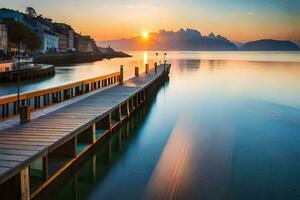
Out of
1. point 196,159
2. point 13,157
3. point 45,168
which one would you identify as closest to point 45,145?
point 45,168

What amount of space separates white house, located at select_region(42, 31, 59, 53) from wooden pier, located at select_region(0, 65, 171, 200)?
97.6 metres

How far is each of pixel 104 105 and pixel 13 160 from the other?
8.49 metres

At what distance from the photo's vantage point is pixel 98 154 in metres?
14.0

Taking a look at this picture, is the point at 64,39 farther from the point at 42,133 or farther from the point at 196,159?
the point at 42,133

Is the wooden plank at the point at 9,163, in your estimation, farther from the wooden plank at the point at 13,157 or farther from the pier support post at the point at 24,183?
the pier support post at the point at 24,183

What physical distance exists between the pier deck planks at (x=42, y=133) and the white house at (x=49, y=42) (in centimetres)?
9790

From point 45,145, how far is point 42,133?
1.38m

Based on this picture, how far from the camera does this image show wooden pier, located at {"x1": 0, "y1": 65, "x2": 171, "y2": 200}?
7.79 metres

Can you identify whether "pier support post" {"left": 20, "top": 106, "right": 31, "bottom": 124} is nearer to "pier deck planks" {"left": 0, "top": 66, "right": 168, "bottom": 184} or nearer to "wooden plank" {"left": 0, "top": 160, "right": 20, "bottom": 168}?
"pier deck planks" {"left": 0, "top": 66, "right": 168, "bottom": 184}

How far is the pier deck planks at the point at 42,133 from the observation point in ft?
25.1

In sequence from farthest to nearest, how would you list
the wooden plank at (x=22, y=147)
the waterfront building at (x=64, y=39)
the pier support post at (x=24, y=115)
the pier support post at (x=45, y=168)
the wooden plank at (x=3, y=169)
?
1. the waterfront building at (x=64, y=39)
2. the pier support post at (x=24, y=115)
3. the pier support post at (x=45, y=168)
4. the wooden plank at (x=22, y=147)
5. the wooden plank at (x=3, y=169)

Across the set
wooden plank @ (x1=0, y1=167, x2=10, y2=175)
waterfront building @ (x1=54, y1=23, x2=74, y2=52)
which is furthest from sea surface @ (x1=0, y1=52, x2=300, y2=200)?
waterfront building @ (x1=54, y1=23, x2=74, y2=52)

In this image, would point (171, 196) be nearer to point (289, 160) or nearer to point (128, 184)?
point (128, 184)

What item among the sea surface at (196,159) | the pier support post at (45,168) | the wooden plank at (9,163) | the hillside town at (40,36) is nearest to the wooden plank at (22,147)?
the pier support post at (45,168)
